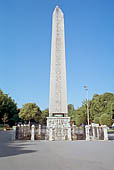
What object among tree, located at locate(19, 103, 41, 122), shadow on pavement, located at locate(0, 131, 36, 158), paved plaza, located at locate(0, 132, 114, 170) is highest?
tree, located at locate(19, 103, 41, 122)

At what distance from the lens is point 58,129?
14.8 meters

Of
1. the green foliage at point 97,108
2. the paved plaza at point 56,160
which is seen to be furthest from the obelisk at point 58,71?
Result: the green foliage at point 97,108

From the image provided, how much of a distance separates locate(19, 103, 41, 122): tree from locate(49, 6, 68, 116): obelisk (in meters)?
40.6

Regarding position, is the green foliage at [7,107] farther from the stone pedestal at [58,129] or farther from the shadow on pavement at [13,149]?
the shadow on pavement at [13,149]

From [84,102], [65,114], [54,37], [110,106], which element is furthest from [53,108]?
[84,102]

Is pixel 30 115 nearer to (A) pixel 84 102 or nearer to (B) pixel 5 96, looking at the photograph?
(B) pixel 5 96

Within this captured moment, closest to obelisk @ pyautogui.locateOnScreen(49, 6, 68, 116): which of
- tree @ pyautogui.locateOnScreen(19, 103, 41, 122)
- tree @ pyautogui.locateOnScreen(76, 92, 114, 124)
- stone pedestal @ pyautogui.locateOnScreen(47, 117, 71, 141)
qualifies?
stone pedestal @ pyautogui.locateOnScreen(47, 117, 71, 141)

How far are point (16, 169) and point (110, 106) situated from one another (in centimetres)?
3872

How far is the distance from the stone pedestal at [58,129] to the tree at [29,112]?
39942mm

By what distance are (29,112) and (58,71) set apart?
136ft

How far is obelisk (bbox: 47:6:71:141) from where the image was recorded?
14492 mm

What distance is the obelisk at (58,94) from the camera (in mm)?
14492

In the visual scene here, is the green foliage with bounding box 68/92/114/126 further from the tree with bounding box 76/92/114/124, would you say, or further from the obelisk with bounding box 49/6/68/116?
the obelisk with bounding box 49/6/68/116

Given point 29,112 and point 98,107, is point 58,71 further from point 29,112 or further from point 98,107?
point 29,112
